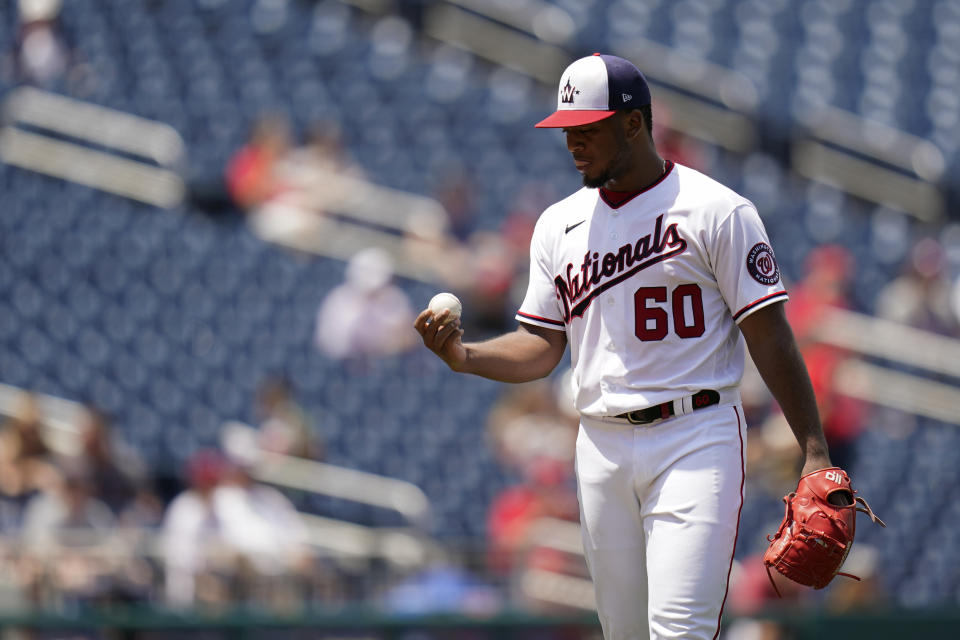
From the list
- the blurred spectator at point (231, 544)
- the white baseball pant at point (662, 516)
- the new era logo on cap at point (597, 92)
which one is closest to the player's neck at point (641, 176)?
the new era logo on cap at point (597, 92)

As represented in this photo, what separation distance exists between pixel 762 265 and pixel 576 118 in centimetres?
53

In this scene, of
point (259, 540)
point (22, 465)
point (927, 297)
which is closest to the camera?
point (259, 540)

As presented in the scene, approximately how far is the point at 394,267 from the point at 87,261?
105 inches

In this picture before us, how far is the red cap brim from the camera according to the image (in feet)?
10.2

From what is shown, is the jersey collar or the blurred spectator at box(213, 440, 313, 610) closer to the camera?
the jersey collar

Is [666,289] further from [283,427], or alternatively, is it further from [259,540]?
[283,427]

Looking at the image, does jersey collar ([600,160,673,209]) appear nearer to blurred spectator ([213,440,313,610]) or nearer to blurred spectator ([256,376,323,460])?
blurred spectator ([213,440,313,610])

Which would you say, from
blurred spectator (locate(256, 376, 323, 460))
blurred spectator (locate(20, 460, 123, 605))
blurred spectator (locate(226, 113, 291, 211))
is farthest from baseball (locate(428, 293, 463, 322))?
blurred spectator (locate(226, 113, 291, 211))

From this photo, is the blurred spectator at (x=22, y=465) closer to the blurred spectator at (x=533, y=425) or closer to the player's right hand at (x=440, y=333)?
the blurred spectator at (x=533, y=425)

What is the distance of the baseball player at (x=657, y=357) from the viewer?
3084mm

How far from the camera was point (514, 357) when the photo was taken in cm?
341

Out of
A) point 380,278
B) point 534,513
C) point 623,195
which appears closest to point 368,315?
point 380,278

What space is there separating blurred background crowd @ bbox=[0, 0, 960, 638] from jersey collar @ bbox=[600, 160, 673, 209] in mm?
3378

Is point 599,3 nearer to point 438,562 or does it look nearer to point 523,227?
point 523,227
